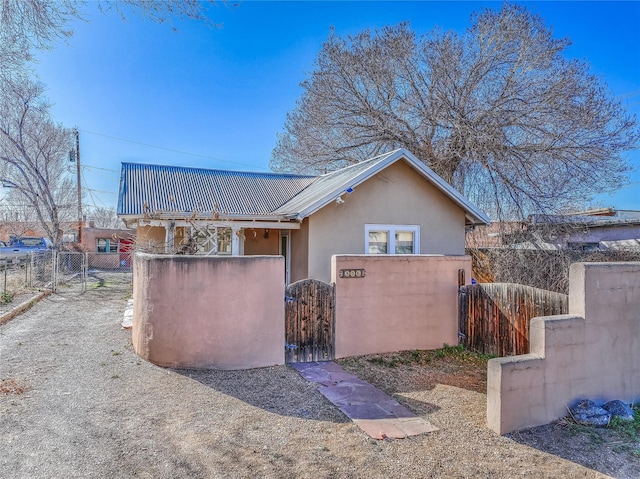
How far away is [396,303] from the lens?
26.9 feet

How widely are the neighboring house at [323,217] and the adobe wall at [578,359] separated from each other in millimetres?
6298

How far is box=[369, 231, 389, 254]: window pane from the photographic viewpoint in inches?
456

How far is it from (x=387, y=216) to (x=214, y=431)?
8190 mm

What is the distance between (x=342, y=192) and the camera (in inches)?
415

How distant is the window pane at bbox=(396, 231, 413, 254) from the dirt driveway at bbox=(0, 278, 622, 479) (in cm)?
581

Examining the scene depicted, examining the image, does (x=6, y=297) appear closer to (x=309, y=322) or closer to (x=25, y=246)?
→ (x=309, y=322)

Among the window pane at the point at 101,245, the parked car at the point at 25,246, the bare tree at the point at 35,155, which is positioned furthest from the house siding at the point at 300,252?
the window pane at the point at 101,245

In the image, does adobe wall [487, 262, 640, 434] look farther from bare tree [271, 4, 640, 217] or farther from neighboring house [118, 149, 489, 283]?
bare tree [271, 4, 640, 217]

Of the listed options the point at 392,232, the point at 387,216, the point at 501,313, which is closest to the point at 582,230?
the point at 392,232

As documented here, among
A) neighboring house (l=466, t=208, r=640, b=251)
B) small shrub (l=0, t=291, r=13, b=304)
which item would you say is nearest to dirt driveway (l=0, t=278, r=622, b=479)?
small shrub (l=0, t=291, r=13, b=304)

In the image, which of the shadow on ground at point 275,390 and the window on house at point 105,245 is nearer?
the shadow on ground at point 275,390

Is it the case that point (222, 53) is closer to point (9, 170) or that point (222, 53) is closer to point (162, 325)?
point (162, 325)

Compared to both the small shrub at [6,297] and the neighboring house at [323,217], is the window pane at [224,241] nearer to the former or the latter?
the neighboring house at [323,217]

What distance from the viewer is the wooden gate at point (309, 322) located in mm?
7449
